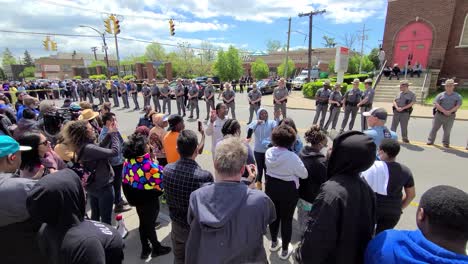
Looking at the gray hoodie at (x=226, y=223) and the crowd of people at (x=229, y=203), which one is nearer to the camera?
the crowd of people at (x=229, y=203)

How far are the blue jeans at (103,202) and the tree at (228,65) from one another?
34.8 meters

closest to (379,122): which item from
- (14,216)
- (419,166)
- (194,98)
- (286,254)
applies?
(286,254)

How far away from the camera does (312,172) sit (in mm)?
2996

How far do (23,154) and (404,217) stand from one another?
16.4ft

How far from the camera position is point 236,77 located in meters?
37.5

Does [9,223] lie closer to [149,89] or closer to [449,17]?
[149,89]

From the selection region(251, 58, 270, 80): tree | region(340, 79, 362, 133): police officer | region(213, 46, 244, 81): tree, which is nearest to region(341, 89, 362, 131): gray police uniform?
region(340, 79, 362, 133): police officer

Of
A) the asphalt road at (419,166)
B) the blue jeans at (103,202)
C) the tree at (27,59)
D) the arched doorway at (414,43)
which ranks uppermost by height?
the tree at (27,59)

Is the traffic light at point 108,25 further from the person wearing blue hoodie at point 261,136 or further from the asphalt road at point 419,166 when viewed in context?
the person wearing blue hoodie at point 261,136

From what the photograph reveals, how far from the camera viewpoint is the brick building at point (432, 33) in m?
19.5

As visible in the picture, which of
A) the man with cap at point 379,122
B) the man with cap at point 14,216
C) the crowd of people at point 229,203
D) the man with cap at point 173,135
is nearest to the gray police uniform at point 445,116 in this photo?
the man with cap at point 379,122

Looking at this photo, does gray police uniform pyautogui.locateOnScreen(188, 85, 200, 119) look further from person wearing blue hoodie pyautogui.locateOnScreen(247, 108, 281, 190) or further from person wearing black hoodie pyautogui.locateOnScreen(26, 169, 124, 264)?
person wearing black hoodie pyautogui.locateOnScreen(26, 169, 124, 264)

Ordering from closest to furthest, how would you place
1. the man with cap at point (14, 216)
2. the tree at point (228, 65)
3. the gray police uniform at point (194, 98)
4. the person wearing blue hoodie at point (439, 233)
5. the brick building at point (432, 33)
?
the person wearing blue hoodie at point (439, 233) → the man with cap at point (14, 216) → the gray police uniform at point (194, 98) → the brick building at point (432, 33) → the tree at point (228, 65)

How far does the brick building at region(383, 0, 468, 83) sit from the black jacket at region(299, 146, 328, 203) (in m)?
22.8
